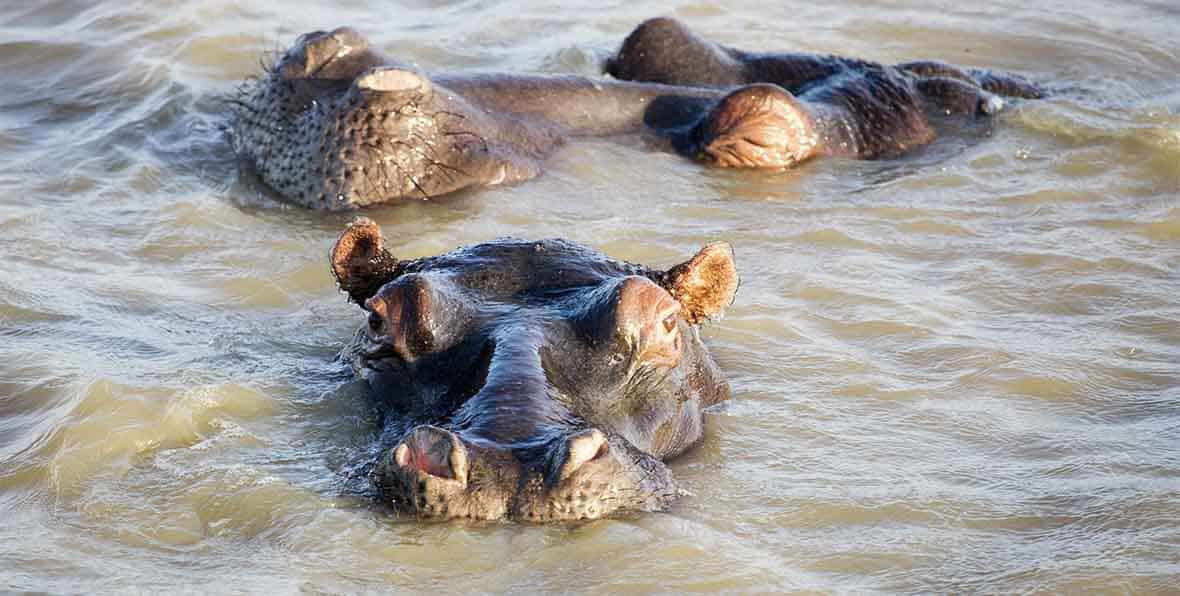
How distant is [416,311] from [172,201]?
12.7 feet

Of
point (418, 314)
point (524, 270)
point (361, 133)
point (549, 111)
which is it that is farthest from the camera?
point (549, 111)

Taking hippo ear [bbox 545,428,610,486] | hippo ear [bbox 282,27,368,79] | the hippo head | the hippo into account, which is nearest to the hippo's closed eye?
hippo ear [bbox 545,428,610,486]

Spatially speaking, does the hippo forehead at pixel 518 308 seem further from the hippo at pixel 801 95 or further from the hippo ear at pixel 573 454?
the hippo at pixel 801 95

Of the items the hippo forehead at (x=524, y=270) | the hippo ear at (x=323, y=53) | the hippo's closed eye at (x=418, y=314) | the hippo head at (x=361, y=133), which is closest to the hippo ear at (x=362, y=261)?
the hippo forehead at (x=524, y=270)

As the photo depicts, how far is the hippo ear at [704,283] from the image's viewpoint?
19.2ft

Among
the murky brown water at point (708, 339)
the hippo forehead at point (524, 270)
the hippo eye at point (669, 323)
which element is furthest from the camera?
the hippo forehead at point (524, 270)

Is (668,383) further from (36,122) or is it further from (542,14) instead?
(542,14)

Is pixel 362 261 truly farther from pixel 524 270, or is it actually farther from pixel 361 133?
pixel 361 133

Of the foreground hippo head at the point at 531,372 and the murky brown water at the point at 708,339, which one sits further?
the murky brown water at the point at 708,339

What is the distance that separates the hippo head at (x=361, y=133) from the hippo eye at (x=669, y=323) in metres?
3.33

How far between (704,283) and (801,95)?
14.7 feet

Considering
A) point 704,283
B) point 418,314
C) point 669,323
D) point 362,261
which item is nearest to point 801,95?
point 704,283

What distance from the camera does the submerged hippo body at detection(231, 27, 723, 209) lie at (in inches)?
330

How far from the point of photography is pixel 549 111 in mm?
9336
